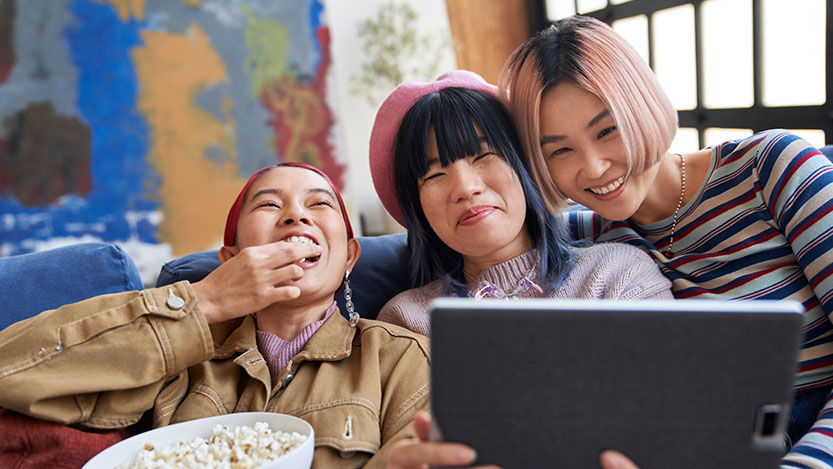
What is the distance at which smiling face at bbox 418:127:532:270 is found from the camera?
4.69 ft

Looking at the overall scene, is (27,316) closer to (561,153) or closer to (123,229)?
(561,153)

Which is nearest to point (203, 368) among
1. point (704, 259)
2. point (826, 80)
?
point (704, 259)

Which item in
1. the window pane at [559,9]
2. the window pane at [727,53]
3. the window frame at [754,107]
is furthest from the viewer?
the window pane at [559,9]

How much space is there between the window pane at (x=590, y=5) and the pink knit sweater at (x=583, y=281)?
3.51 meters

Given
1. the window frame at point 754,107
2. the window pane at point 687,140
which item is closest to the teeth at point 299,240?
the window frame at point 754,107

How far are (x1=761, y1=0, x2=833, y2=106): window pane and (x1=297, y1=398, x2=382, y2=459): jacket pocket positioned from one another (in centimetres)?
282

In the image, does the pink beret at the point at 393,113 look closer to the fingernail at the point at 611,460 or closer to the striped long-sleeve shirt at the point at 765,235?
the striped long-sleeve shirt at the point at 765,235

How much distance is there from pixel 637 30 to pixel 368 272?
10.8 feet

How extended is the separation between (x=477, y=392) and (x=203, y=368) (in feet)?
2.89

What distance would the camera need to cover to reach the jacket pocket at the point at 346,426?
114 centimetres

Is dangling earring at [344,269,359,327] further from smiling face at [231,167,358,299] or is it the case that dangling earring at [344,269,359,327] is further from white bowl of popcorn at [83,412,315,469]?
white bowl of popcorn at [83,412,315,469]

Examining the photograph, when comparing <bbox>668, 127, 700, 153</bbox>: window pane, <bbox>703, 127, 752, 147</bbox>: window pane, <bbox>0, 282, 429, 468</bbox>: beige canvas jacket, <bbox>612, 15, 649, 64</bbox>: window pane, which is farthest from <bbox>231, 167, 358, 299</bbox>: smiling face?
<bbox>612, 15, 649, 64</bbox>: window pane

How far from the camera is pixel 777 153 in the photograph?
1.34 m

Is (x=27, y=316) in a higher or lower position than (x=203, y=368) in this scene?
higher
